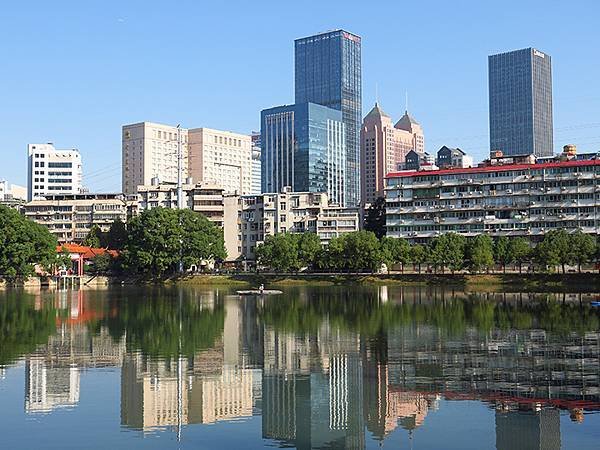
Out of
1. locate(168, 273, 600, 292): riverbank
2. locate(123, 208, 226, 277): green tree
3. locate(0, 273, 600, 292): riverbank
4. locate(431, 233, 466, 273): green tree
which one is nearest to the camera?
locate(168, 273, 600, 292): riverbank

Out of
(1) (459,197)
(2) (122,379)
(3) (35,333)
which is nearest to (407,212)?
(1) (459,197)

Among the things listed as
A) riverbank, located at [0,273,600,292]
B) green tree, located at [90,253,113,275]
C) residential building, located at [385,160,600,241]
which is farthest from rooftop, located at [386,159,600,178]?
green tree, located at [90,253,113,275]

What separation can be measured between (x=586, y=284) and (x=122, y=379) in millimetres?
80935

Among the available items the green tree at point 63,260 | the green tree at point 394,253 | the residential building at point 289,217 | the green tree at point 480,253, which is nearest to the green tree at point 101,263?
the green tree at point 63,260

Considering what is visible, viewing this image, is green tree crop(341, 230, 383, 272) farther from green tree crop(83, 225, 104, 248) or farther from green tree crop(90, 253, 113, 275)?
green tree crop(83, 225, 104, 248)

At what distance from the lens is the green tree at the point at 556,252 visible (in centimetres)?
10094

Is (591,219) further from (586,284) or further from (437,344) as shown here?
(437,344)

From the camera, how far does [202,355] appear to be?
3503 centimetres

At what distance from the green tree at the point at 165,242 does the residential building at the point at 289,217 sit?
58.0 ft

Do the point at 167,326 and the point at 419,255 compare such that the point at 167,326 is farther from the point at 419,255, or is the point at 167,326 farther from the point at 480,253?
the point at 419,255

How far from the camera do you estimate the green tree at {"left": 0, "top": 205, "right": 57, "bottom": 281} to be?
104 m

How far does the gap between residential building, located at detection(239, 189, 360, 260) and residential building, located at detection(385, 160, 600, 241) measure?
12.3 m

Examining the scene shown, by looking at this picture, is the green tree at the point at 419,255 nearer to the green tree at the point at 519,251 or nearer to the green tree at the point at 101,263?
the green tree at the point at 519,251

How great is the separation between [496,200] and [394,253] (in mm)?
20384
